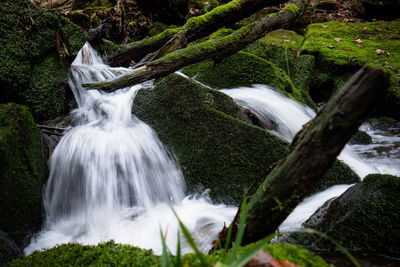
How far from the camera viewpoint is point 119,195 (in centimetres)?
383

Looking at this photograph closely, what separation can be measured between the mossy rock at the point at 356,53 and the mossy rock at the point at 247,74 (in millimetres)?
2249

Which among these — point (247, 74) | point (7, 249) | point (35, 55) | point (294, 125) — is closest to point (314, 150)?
point (7, 249)

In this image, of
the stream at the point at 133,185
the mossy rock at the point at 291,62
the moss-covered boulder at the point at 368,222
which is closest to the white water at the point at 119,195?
the stream at the point at 133,185

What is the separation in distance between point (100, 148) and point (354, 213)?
3.86 meters

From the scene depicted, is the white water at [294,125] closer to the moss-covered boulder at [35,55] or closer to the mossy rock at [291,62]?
the mossy rock at [291,62]

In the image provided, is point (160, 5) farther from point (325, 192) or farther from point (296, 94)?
point (325, 192)

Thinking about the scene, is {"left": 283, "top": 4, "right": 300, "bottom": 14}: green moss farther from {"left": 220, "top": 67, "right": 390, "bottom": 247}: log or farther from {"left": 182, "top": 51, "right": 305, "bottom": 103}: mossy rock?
{"left": 220, "top": 67, "right": 390, "bottom": 247}: log

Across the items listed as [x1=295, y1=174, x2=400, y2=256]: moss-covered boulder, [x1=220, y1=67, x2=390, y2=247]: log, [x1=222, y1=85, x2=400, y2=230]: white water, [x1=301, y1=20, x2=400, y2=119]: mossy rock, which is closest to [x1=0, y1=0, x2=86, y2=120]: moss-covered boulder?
[x1=222, y1=85, x2=400, y2=230]: white water

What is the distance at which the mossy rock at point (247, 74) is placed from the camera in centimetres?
555

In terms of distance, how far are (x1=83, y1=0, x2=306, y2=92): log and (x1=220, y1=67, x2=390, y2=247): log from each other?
10.1 feet

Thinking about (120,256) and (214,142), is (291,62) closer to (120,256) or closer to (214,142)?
(214,142)

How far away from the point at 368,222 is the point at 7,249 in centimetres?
358

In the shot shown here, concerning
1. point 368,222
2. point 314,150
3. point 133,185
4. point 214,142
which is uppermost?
point 314,150

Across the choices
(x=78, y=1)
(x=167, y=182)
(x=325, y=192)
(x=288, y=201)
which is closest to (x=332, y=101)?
(x=288, y=201)
